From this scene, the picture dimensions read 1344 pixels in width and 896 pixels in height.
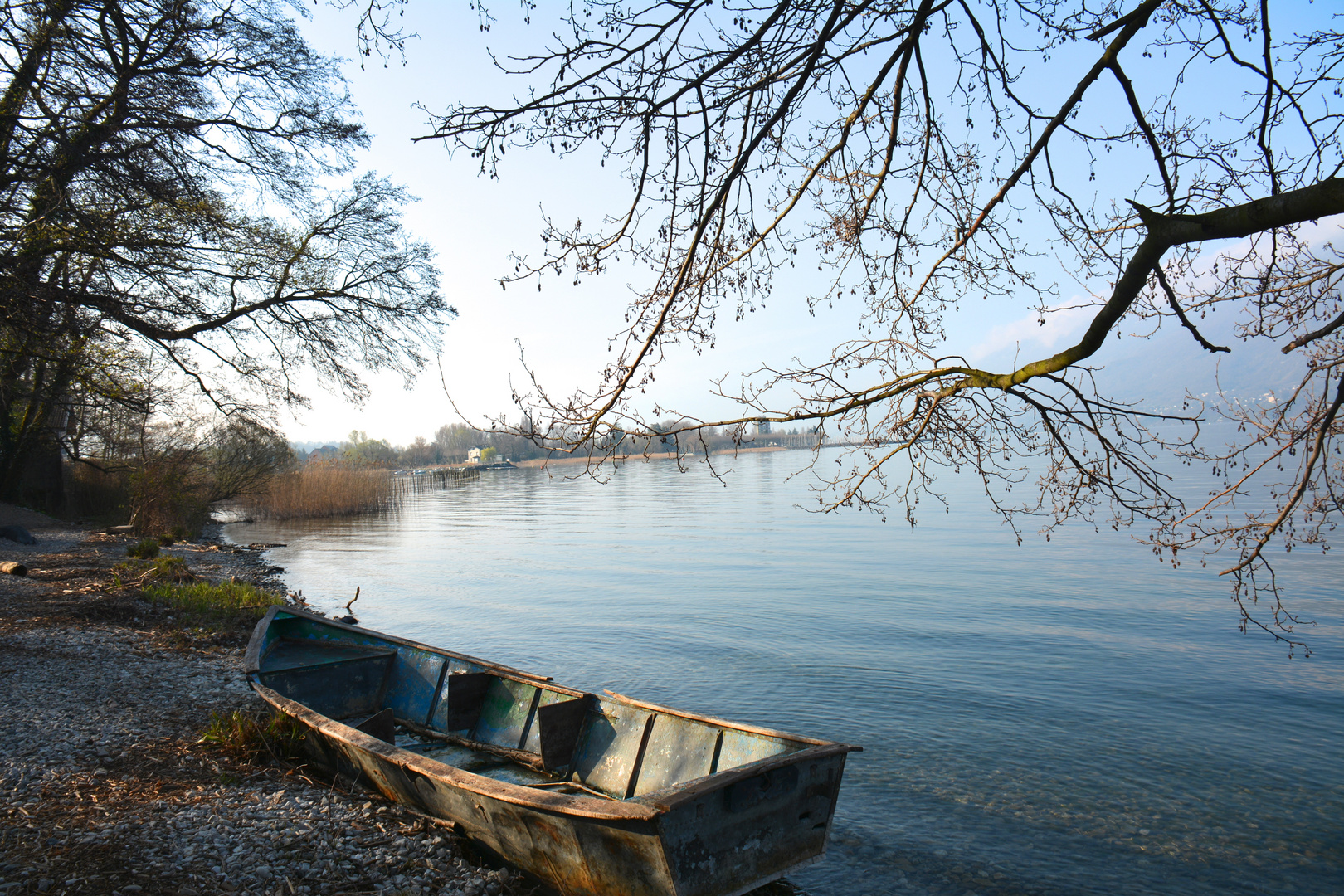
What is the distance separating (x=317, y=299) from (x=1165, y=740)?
18.0 m

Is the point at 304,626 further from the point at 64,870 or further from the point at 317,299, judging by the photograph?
the point at 317,299

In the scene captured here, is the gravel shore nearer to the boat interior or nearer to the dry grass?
the boat interior

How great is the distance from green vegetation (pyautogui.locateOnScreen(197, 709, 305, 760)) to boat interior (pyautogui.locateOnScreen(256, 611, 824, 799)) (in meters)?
0.54

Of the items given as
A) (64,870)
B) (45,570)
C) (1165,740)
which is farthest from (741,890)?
(45,570)

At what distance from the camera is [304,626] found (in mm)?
8297

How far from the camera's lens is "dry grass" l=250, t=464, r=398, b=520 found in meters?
36.1

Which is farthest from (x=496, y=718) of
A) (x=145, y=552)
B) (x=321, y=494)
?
(x=321, y=494)

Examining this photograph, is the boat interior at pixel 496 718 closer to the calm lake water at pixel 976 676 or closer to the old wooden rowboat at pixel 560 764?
the old wooden rowboat at pixel 560 764

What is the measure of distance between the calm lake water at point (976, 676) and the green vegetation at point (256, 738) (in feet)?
13.7

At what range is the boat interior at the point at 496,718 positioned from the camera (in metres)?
5.38

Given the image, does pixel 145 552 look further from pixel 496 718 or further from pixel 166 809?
pixel 166 809

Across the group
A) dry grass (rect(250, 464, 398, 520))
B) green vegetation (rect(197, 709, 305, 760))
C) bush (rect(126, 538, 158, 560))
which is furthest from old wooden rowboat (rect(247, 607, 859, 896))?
dry grass (rect(250, 464, 398, 520))

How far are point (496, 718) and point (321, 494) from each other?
115 feet

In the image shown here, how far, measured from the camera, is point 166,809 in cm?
481
